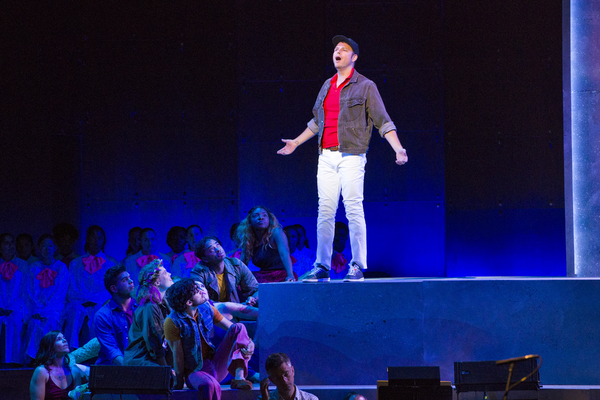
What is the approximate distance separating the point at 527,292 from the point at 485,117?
400 centimetres

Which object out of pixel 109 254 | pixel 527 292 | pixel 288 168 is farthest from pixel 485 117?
pixel 109 254

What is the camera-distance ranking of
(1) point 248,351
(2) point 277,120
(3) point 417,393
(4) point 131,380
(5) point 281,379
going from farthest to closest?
(2) point 277,120 → (1) point 248,351 → (5) point 281,379 → (4) point 131,380 → (3) point 417,393

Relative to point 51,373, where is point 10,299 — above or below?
above

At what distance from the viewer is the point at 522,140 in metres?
8.41

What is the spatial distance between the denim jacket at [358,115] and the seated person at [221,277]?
1.51 meters

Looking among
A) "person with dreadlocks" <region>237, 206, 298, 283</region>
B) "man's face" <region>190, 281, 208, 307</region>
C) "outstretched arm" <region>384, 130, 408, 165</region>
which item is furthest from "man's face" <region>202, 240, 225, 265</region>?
"outstretched arm" <region>384, 130, 408, 165</region>

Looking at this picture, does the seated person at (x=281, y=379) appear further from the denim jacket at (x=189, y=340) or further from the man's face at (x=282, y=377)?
the denim jacket at (x=189, y=340)

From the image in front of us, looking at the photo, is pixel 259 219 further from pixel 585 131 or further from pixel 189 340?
pixel 585 131

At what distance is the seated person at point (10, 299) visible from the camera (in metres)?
7.55

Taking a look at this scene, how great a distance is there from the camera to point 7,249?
7805mm

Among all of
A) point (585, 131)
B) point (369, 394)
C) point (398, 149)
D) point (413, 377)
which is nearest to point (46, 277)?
point (369, 394)

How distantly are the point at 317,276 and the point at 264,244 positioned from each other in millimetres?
1250

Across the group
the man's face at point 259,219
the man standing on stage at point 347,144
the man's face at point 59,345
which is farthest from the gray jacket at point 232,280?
the man's face at point 59,345

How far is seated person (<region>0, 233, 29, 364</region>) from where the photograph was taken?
24.8 ft
